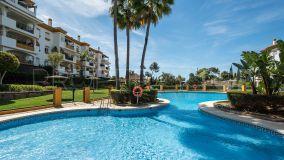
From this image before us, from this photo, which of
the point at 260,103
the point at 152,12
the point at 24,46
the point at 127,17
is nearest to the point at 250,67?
the point at 260,103

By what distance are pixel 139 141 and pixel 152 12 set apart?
14.8 metres

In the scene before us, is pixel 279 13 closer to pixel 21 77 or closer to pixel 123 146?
pixel 123 146

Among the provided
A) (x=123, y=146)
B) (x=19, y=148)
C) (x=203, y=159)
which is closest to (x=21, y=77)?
(x=19, y=148)

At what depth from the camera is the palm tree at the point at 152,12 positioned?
18.3 metres

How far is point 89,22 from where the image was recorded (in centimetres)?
2153

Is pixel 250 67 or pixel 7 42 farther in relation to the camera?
pixel 7 42

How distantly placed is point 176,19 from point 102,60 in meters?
51.2

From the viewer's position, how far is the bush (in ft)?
35.9

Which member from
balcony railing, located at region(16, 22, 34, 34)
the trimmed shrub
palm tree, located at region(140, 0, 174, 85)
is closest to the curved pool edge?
the trimmed shrub

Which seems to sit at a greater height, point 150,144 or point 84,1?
point 84,1

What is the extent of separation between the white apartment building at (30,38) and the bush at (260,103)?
1142 inches

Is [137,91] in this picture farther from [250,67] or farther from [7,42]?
[7,42]

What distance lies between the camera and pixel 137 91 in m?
15.4

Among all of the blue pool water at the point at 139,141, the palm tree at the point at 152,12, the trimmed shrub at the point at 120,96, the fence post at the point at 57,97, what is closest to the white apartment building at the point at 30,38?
the fence post at the point at 57,97
